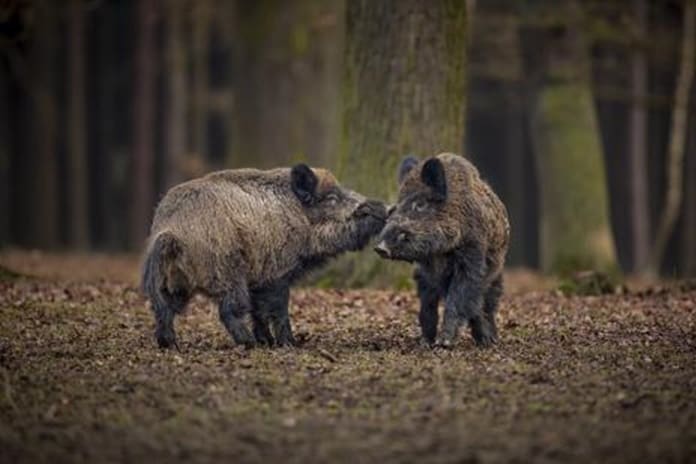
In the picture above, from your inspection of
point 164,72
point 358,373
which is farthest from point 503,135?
point 358,373

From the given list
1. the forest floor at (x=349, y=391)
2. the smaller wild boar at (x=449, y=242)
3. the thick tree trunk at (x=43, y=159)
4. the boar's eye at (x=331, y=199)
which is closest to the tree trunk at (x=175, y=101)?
the thick tree trunk at (x=43, y=159)

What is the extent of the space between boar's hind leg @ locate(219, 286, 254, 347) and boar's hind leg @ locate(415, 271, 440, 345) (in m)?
1.57

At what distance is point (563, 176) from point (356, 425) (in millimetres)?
14790

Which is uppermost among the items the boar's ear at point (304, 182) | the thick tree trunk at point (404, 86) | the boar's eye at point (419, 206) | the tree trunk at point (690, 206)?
the thick tree trunk at point (404, 86)

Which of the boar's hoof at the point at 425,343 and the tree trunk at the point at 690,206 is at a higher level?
the boar's hoof at the point at 425,343

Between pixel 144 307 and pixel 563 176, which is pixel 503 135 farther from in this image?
pixel 144 307

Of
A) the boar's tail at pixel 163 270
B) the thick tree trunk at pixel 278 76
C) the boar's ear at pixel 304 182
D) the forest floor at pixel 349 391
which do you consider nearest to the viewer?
the forest floor at pixel 349 391

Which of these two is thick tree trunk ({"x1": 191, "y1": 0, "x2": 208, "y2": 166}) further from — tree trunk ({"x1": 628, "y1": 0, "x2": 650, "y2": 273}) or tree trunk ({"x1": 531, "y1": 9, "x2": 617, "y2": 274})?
tree trunk ({"x1": 531, "y1": 9, "x2": 617, "y2": 274})

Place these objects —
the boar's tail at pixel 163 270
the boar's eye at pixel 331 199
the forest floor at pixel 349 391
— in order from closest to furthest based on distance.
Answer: the forest floor at pixel 349 391 < the boar's tail at pixel 163 270 < the boar's eye at pixel 331 199

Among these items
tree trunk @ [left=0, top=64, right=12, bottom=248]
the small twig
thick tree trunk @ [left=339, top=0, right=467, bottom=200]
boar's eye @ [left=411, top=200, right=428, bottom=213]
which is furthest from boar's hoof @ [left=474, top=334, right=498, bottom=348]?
tree trunk @ [left=0, top=64, right=12, bottom=248]

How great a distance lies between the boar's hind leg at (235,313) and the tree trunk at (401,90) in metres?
4.65

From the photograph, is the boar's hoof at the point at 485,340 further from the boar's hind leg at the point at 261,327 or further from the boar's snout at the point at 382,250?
the boar's hind leg at the point at 261,327

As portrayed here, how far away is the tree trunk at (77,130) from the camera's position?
35.2m

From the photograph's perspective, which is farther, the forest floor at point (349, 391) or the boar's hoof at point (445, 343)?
the boar's hoof at point (445, 343)
